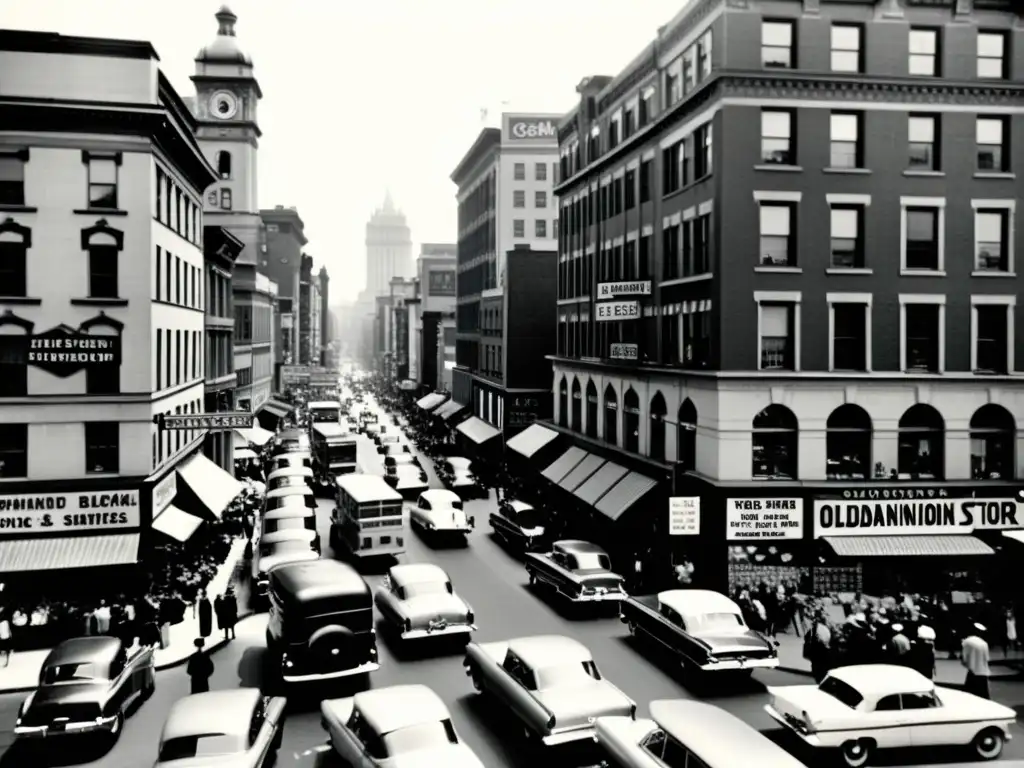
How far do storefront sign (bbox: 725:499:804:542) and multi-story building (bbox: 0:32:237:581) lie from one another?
1795 centimetres

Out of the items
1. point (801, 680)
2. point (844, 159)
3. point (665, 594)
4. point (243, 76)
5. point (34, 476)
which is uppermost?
point (243, 76)

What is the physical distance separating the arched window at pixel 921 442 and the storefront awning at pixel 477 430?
34.1 m

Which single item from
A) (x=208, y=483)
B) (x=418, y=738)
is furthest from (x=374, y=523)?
(x=418, y=738)

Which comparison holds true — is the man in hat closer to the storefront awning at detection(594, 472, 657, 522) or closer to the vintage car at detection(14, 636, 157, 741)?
the storefront awning at detection(594, 472, 657, 522)

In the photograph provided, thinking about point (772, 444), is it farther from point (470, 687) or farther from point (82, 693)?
point (82, 693)

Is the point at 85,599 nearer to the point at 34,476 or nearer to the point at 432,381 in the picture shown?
the point at 34,476

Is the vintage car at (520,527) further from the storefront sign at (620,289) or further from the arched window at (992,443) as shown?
the arched window at (992,443)

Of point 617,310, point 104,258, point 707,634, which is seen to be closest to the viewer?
point 707,634

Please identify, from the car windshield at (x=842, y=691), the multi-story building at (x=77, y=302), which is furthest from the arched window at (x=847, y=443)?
the multi-story building at (x=77, y=302)

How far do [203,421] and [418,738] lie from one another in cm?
1776

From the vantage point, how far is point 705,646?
842 inches

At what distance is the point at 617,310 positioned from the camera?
116 ft

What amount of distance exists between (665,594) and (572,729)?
24.7 feet

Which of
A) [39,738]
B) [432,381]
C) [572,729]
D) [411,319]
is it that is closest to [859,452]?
[572,729]
